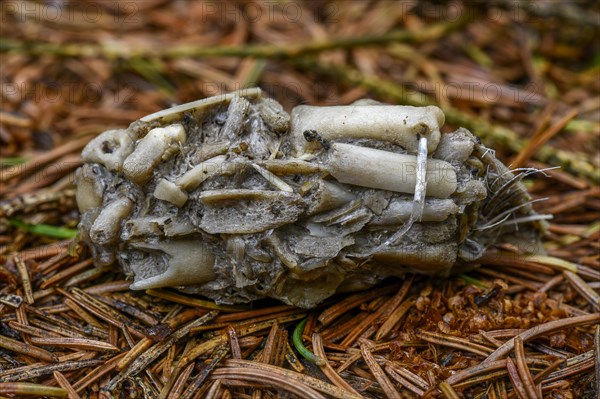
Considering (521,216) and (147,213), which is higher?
(147,213)

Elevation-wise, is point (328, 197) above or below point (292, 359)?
above

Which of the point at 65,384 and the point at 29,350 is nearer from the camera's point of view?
the point at 65,384

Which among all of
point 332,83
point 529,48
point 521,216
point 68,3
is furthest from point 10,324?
point 529,48

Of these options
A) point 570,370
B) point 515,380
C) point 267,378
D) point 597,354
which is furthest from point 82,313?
point 597,354

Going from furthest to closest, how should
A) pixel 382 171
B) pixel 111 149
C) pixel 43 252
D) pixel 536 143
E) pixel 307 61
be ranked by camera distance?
pixel 307 61, pixel 536 143, pixel 43 252, pixel 111 149, pixel 382 171

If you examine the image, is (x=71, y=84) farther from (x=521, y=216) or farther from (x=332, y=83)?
(x=521, y=216)

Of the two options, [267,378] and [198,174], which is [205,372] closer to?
[267,378]

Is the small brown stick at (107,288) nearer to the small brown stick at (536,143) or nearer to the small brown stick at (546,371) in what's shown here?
the small brown stick at (546,371)

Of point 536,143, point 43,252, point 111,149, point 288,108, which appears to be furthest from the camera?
point 288,108
